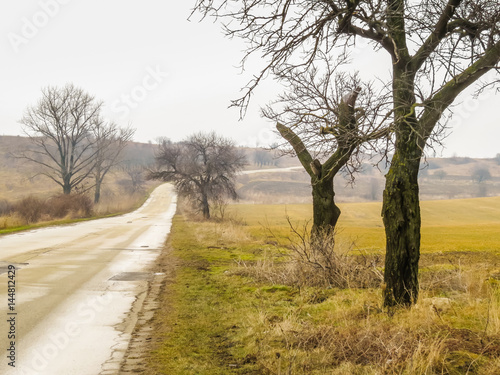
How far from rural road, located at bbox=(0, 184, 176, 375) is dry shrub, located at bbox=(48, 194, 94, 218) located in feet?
75.3

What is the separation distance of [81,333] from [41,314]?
53.5 inches

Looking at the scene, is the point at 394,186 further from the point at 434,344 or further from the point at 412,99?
the point at 434,344

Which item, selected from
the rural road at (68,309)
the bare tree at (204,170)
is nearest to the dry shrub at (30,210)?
the bare tree at (204,170)

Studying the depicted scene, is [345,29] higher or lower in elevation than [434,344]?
higher

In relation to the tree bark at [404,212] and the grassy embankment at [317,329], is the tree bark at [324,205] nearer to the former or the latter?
the grassy embankment at [317,329]

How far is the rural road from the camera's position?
491cm

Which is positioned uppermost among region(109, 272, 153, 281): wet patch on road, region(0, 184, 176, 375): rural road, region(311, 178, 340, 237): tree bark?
region(311, 178, 340, 237): tree bark

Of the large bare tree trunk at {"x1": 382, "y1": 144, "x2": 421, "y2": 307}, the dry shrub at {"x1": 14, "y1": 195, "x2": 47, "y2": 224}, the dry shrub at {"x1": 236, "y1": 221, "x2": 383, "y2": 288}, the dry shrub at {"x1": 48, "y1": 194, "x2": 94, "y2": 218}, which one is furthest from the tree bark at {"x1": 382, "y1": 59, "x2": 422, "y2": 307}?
the dry shrub at {"x1": 48, "y1": 194, "x2": 94, "y2": 218}

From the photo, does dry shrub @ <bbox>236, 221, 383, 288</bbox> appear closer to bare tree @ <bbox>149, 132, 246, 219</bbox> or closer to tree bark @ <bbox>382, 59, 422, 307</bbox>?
tree bark @ <bbox>382, 59, 422, 307</bbox>

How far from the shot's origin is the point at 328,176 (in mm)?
11367

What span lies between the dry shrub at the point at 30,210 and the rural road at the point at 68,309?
17.9m

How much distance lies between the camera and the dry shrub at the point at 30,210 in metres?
31.3

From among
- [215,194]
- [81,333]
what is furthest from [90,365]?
[215,194]

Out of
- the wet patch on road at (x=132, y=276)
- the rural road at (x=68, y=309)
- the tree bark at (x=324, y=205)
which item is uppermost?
the tree bark at (x=324, y=205)
